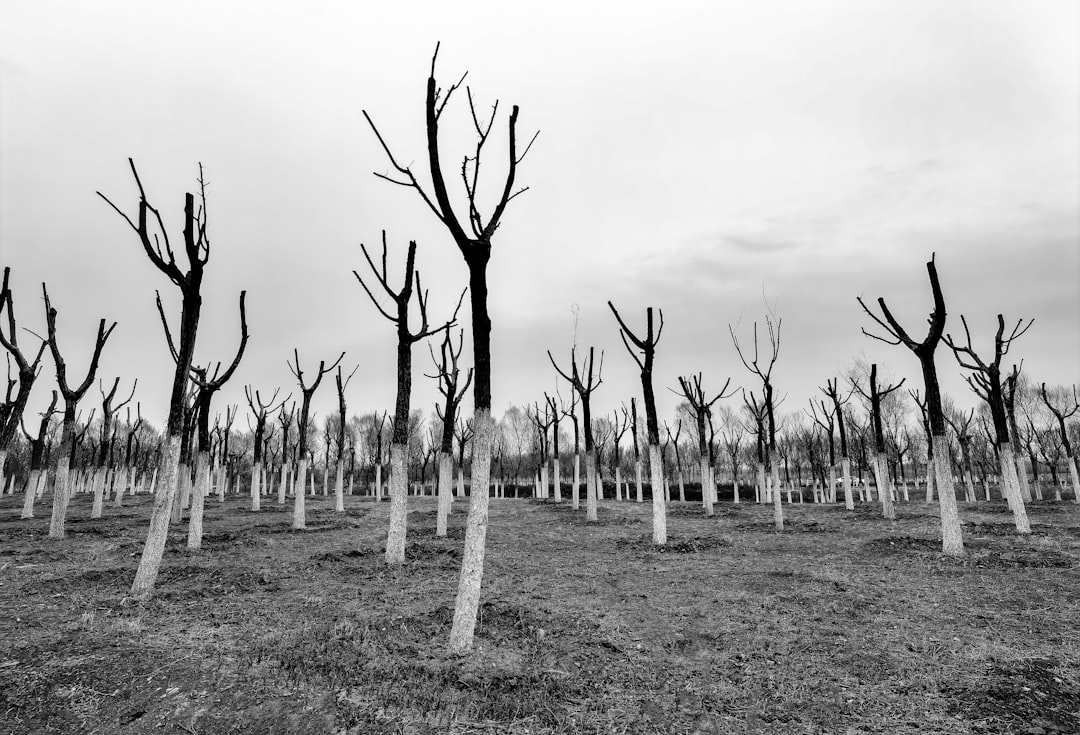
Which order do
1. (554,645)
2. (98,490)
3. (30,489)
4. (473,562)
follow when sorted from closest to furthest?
(473,562), (554,645), (30,489), (98,490)

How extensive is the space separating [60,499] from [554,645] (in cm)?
1468

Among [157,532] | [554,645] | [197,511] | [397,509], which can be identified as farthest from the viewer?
[197,511]

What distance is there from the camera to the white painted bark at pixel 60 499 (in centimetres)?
1330

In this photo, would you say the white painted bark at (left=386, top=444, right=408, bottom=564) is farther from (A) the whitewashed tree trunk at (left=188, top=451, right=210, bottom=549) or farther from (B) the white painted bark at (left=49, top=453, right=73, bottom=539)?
(B) the white painted bark at (left=49, top=453, right=73, bottom=539)

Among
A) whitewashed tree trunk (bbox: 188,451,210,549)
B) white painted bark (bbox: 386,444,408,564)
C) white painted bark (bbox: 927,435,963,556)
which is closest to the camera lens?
white painted bark (bbox: 386,444,408,564)

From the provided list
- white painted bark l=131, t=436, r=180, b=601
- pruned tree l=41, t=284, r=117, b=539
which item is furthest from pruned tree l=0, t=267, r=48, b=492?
white painted bark l=131, t=436, r=180, b=601

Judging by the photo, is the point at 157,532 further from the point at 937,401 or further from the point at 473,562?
the point at 937,401

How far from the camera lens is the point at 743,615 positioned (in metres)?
6.79

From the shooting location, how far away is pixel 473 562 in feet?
18.5

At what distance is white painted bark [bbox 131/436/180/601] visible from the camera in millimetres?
7242

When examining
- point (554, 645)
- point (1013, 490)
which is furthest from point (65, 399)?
point (1013, 490)

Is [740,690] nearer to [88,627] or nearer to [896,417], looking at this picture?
[88,627]

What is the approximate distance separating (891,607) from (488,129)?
8.14 meters

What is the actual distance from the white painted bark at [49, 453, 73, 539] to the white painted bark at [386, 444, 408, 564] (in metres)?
9.46
